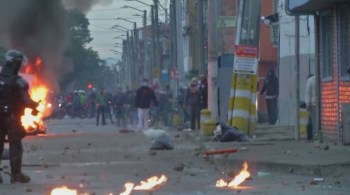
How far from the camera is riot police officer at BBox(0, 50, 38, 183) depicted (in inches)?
623

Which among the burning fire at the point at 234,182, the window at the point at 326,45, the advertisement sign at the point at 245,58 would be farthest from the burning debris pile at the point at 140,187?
the advertisement sign at the point at 245,58

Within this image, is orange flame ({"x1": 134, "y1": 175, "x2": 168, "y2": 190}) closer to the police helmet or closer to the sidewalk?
the sidewalk

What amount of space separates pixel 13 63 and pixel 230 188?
3.70m

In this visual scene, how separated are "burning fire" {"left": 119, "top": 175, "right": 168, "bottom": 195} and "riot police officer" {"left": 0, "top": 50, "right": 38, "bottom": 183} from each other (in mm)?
1708

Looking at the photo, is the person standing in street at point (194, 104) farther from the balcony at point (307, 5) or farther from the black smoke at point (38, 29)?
the balcony at point (307, 5)

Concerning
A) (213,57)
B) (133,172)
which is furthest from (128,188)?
(213,57)

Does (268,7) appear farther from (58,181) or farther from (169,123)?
(58,181)

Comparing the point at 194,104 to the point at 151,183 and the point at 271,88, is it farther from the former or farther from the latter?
the point at 151,183

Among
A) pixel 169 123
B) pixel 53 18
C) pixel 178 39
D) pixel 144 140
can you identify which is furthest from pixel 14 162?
pixel 178 39

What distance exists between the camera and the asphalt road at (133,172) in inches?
568

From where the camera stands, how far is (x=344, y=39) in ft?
73.9

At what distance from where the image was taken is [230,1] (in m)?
72.1

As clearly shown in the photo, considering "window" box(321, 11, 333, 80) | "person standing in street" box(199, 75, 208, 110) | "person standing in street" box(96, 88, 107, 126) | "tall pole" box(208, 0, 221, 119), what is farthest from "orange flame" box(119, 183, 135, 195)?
"person standing in street" box(96, 88, 107, 126)

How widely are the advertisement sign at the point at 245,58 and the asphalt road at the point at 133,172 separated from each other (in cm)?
208
